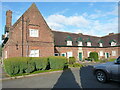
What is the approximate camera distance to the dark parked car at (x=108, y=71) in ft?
21.9

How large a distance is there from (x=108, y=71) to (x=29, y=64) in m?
7.67

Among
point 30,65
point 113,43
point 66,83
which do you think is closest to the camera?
point 66,83

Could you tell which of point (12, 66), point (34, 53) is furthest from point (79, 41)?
point (12, 66)

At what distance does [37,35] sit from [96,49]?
852 inches

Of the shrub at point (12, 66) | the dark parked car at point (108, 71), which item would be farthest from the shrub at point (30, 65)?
the dark parked car at point (108, 71)

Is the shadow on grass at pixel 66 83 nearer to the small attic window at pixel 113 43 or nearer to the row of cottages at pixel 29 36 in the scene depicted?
the row of cottages at pixel 29 36

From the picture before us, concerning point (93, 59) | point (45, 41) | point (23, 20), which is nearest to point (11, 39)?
point (23, 20)

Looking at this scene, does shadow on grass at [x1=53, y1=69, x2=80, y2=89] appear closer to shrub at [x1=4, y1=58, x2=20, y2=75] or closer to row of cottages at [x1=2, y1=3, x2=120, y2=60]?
shrub at [x1=4, y1=58, x2=20, y2=75]

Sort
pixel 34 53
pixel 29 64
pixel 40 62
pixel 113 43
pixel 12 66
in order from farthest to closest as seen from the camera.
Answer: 1. pixel 113 43
2. pixel 34 53
3. pixel 40 62
4. pixel 29 64
5. pixel 12 66

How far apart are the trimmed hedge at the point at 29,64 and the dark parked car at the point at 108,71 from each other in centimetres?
623

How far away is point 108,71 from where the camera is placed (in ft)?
23.4

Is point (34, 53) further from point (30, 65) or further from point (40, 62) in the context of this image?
point (30, 65)

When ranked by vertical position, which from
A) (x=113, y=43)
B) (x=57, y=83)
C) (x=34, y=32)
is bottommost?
(x=57, y=83)

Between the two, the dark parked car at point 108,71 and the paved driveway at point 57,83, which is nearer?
the dark parked car at point 108,71
